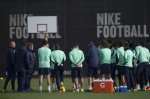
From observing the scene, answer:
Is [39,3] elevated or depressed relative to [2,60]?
elevated

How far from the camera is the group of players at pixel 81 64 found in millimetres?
24922

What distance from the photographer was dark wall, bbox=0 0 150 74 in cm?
3469

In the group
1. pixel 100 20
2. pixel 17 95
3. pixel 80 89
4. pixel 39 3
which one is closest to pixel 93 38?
pixel 100 20

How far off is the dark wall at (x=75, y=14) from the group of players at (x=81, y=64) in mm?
8407

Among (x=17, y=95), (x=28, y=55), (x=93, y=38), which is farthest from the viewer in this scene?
(x=93, y=38)

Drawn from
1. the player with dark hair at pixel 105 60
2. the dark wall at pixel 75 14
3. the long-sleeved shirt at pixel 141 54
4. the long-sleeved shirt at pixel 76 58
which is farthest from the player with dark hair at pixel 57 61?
the dark wall at pixel 75 14

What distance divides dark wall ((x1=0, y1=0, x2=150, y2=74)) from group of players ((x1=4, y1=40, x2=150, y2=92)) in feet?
27.6

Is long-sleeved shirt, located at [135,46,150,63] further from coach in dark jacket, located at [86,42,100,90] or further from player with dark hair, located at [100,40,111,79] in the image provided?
coach in dark jacket, located at [86,42,100,90]

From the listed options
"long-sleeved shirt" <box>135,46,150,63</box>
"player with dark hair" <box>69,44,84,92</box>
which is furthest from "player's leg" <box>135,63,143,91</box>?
"player with dark hair" <box>69,44,84,92</box>

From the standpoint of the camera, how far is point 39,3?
3494cm

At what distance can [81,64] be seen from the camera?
25688 mm

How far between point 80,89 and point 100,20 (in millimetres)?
9255

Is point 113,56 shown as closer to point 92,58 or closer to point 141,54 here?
point 92,58

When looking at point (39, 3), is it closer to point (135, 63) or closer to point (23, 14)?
point (23, 14)
